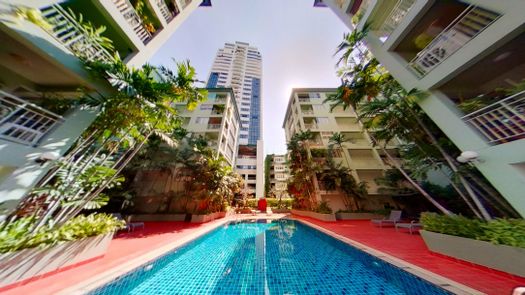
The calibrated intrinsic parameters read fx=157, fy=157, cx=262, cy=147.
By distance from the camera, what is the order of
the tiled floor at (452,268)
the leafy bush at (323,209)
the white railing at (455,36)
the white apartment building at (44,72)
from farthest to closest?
1. the leafy bush at (323,209)
2. the white railing at (455,36)
3. the white apartment building at (44,72)
4. the tiled floor at (452,268)

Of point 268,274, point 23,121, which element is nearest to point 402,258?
point 268,274

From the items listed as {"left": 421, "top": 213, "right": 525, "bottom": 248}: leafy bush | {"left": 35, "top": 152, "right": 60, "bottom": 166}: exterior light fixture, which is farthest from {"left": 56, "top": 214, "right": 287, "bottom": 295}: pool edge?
{"left": 421, "top": 213, "right": 525, "bottom": 248}: leafy bush

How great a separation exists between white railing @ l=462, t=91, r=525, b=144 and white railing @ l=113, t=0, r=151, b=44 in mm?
13226

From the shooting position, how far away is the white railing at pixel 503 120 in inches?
168

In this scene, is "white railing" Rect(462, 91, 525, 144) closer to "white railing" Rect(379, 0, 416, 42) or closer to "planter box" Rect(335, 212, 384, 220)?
"white railing" Rect(379, 0, 416, 42)

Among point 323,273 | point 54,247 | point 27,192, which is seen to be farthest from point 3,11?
point 323,273

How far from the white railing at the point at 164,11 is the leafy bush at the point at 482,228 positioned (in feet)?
49.7

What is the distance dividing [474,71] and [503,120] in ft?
8.43

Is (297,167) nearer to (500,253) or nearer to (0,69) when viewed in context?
(500,253)

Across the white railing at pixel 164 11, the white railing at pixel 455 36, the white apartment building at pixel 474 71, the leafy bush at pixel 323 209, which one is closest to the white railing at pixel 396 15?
the white apartment building at pixel 474 71

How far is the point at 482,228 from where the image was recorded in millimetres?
4262

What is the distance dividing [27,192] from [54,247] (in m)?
1.68

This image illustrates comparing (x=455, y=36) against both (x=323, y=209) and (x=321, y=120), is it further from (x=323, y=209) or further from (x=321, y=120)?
(x=321, y=120)

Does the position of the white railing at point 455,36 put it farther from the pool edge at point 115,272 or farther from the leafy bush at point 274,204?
the leafy bush at point 274,204
